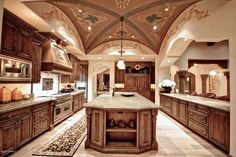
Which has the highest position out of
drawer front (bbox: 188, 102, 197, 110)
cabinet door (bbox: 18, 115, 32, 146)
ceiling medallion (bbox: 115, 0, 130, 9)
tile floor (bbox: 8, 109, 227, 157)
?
ceiling medallion (bbox: 115, 0, 130, 9)

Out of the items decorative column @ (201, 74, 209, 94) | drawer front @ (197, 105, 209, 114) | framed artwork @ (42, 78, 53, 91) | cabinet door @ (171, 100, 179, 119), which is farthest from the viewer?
decorative column @ (201, 74, 209, 94)

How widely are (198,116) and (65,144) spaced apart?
3301 millimetres

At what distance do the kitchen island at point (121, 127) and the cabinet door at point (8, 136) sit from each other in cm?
130

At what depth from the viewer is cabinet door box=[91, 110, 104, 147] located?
327 centimetres

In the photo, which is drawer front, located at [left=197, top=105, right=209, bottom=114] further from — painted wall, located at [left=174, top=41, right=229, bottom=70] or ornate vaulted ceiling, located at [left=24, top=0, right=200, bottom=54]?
painted wall, located at [left=174, top=41, right=229, bottom=70]

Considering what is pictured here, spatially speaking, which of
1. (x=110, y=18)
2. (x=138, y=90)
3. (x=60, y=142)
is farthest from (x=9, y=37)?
(x=138, y=90)

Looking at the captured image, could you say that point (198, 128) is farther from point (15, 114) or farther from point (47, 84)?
point (47, 84)

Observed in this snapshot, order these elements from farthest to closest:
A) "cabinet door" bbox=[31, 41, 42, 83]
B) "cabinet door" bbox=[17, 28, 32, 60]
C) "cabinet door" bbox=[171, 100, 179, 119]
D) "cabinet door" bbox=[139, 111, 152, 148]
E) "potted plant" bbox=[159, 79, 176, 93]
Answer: "potted plant" bbox=[159, 79, 176, 93]
"cabinet door" bbox=[171, 100, 179, 119]
"cabinet door" bbox=[31, 41, 42, 83]
"cabinet door" bbox=[17, 28, 32, 60]
"cabinet door" bbox=[139, 111, 152, 148]

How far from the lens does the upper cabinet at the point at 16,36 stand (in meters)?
3.22

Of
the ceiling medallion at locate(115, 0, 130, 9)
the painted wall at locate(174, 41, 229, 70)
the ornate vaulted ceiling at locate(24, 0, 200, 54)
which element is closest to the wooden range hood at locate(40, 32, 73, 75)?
the ornate vaulted ceiling at locate(24, 0, 200, 54)

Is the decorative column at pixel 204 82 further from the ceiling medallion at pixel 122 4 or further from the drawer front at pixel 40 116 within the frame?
the drawer front at pixel 40 116

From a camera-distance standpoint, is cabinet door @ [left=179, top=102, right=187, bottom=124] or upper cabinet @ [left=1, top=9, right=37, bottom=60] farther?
cabinet door @ [left=179, top=102, right=187, bottom=124]

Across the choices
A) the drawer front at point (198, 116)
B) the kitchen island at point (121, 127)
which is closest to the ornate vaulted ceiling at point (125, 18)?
the kitchen island at point (121, 127)

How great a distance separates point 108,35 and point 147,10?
278 cm
